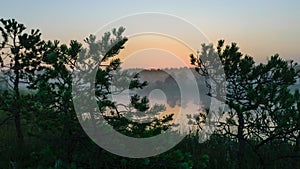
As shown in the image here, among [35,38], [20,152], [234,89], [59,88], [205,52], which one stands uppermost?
[35,38]

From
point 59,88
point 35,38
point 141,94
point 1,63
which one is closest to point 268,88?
point 141,94

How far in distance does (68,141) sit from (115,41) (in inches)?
74.1

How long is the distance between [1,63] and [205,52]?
488 cm

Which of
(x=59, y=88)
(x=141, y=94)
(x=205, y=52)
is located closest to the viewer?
(x=59, y=88)

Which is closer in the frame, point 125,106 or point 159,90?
point 125,106

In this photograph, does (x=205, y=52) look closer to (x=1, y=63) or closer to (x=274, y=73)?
(x=274, y=73)

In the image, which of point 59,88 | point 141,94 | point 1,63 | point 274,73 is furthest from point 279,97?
point 1,63

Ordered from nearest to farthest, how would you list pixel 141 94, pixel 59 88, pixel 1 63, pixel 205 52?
pixel 59 88 → pixel 141 94 → pixel 205 52 → pixel 1 63

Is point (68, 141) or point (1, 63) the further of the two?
point (1, 63)

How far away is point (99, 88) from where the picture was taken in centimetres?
549

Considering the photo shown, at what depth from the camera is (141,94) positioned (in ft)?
18.3

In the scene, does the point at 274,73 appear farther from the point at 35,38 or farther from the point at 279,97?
the point at 35,38

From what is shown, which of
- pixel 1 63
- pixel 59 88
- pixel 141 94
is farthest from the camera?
pixel 1 63

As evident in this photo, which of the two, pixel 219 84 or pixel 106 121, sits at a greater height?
pixel 219 84
